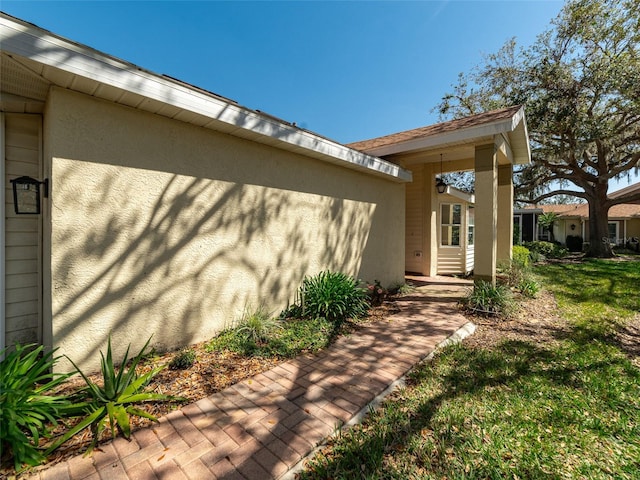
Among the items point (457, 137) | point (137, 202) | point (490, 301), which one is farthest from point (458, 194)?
point (137, 202)

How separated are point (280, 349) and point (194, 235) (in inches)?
77.5

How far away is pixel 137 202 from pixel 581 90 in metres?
17.7

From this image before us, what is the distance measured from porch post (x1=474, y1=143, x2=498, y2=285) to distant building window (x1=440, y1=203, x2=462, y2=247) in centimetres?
416

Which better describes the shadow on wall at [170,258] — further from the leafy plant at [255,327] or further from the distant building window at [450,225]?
the distant building window at [450,225]

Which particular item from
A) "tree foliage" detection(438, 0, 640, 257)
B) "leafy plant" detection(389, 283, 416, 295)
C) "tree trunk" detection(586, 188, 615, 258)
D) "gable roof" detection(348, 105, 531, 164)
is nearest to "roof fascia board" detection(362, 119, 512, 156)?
"gable roof" detection(348, 105, 531, 164)

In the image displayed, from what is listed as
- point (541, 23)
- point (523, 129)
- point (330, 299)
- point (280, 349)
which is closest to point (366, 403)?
point (280, 349)

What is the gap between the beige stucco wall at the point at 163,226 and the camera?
2.92 metres

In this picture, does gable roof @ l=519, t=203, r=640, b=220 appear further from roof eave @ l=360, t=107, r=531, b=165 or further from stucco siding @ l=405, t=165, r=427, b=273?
roof eave @ l=360, t=107, r=531, b=165

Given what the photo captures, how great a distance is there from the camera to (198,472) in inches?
75.4

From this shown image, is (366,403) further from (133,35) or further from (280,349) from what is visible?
(133,35)

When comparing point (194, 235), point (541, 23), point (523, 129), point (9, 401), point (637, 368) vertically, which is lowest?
point (637, 368)

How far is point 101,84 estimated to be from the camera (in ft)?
9.20

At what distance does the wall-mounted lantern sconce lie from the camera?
2924 millimetres

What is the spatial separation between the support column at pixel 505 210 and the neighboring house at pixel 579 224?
55.4ft
